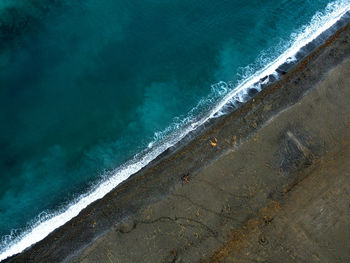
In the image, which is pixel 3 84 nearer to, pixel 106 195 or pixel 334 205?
pixel 106 195

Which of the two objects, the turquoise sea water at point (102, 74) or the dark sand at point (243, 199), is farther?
the turquoise sea water at point (102, 74)

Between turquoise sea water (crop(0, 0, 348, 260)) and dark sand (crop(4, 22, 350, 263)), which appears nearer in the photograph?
dark sand (crop(4, 22, 350, 263))

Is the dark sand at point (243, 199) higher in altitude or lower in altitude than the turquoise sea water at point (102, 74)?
lower

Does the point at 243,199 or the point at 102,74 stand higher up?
the point at 102,74

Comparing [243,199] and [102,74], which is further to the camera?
[102,74]

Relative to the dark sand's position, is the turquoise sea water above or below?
above
